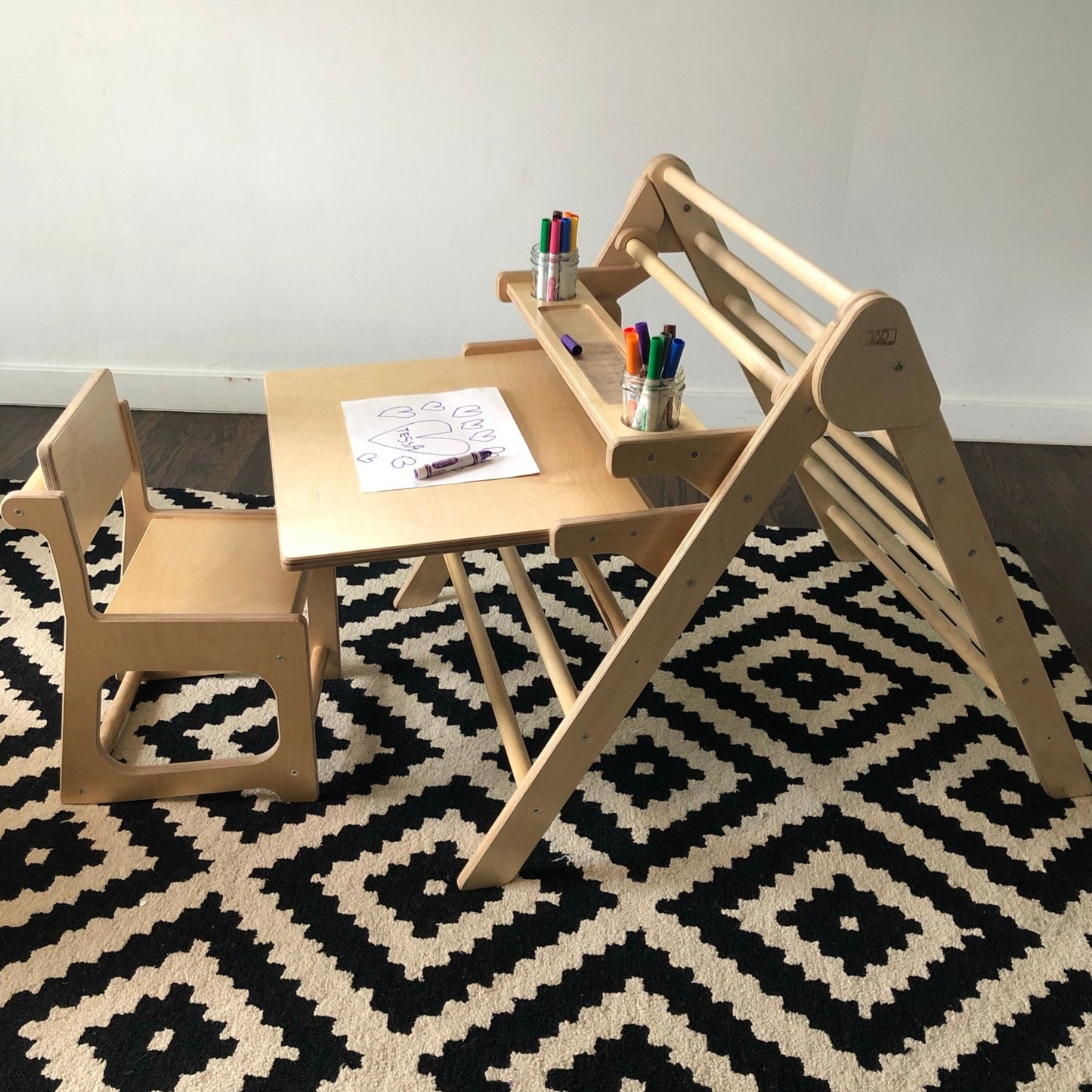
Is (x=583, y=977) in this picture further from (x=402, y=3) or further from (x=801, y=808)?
(x=402, y=3)

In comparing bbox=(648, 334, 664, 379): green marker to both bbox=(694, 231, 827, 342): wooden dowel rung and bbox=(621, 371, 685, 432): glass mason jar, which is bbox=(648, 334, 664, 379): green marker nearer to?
bbox=(621, 371, 685, 432): glass mason jar

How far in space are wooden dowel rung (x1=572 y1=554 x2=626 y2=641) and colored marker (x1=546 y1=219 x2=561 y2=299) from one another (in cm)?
44

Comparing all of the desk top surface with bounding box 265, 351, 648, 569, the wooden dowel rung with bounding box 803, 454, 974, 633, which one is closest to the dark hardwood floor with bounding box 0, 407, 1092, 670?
the wooden dowel rung with bounding box 803, 454, 974, 633

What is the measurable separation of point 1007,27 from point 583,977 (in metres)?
2.36

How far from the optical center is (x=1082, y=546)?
261cm

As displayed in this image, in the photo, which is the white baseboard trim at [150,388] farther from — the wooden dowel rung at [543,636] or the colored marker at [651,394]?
the colored marker at [651,394]

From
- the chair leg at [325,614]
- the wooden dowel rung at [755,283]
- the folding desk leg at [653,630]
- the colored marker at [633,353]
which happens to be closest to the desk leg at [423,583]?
the chair leg at [325,614]

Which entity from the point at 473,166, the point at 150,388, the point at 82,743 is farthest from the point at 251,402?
the point at 82,743

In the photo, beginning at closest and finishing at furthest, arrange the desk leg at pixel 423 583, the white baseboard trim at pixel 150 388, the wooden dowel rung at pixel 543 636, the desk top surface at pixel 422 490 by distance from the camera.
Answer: the desk top surface at pixel 422 490, the wooden dowel rung at pixel 543 636, the desk leg at pixel 423 583, the white baseboard trim at pixel 150 388

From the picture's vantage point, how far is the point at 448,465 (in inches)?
59.7

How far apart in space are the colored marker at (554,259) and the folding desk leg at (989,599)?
647 mm

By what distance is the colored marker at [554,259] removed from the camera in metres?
1.70

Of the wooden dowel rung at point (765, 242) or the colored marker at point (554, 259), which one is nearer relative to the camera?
the wooden dowel rung at point (765, 242)

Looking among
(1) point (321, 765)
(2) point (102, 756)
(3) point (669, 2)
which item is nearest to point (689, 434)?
(1) point (321, 765)
